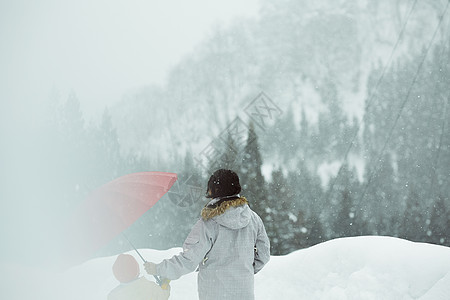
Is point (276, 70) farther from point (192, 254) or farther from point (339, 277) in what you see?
point (192, 254)

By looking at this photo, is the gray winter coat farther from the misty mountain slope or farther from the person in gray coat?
the misty mountain slope

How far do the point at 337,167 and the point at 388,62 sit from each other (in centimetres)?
320

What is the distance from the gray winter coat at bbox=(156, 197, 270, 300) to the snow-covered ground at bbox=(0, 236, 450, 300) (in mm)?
1632

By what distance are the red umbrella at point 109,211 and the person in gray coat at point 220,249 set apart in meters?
0.44

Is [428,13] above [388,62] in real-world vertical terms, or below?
above

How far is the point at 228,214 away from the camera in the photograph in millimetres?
1763

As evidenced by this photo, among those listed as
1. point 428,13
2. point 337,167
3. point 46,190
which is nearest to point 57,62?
point 46,190

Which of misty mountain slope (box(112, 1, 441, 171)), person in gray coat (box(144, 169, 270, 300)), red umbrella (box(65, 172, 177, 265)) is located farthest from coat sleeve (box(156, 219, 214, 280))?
misty mountain slope (box(112, 1, 441, 171))

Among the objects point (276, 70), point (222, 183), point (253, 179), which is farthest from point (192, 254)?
point (276, 70)

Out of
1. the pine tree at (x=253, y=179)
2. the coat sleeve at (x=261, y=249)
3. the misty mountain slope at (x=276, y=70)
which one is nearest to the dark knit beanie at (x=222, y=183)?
the coat sleeve at (x=261, y=249)

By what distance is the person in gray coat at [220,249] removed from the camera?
1768 millimetres

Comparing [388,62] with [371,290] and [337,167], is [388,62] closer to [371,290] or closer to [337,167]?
[337,167]

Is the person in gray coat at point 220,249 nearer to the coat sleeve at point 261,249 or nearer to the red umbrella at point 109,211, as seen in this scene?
the coat sleeve at point 261,249

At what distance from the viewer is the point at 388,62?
11.8 metres
